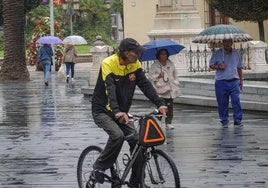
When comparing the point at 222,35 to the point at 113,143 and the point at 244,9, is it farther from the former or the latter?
the point at 244,9

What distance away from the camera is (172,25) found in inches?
1121

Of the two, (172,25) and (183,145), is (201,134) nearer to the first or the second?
(183,145)

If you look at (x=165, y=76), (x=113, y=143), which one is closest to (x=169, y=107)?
(x=165, y=76)

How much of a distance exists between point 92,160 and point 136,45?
1.34 metres

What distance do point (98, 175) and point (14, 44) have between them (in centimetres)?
2496

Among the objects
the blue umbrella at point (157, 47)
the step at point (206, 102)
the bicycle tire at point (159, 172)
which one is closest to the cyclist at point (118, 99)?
the bicycle tire at point (159, 172)

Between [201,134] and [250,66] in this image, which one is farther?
[250,66]

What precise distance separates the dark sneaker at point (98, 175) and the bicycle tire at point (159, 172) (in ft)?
1.66

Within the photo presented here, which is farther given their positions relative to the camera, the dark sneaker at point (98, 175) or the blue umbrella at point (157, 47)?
the blue umbrella at point (157, 47)

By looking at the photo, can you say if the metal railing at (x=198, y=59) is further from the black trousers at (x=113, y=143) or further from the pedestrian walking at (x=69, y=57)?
the black trousers at (x=113, y=143)

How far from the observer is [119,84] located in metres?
8.56

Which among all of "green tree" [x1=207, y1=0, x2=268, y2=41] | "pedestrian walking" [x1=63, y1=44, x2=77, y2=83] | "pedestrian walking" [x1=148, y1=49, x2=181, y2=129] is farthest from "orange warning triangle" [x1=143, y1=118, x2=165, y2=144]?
"green tree" [x1=207, y1=0, x2=268, y2=41]

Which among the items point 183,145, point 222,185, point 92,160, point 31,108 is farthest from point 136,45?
point 31,108

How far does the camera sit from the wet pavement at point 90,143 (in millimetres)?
10320
